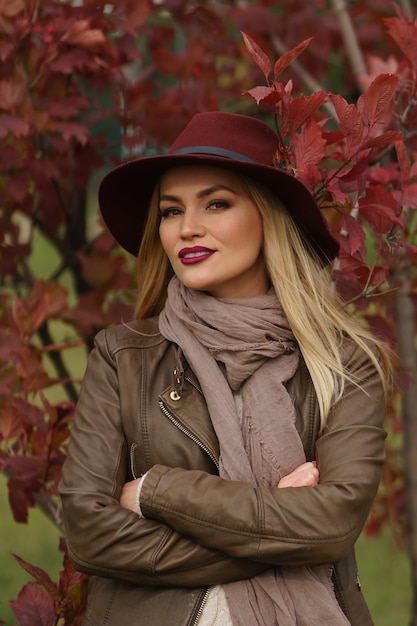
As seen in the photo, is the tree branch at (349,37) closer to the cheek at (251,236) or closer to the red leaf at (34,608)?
the cheek at (251,236)

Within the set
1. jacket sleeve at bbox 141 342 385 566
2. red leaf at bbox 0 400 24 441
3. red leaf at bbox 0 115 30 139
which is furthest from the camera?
red leaf at bbox 0 115 30 139

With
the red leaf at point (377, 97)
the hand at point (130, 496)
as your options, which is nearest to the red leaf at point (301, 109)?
the red leaf at point (377, 97)

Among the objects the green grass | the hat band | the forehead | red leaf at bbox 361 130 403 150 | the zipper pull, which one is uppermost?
the hat band

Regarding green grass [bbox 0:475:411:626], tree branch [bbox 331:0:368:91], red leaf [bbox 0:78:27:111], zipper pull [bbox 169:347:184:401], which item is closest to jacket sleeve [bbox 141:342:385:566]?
zipper pull [bbox 169:347:184:401]

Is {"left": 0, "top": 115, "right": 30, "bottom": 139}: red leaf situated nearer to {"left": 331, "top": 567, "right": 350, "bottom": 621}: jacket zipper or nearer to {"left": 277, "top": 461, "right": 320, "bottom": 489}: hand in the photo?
{"left": 277, "top": 461, "right": 320, "bottom": 489}: hand

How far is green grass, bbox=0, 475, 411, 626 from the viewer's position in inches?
184

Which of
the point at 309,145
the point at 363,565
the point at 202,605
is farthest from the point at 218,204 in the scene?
the point at 363,565

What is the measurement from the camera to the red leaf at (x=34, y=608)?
2.64m

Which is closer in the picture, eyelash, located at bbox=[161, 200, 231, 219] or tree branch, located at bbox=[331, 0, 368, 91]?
eyelash, located at bbox=[161, 200, 231, 219]

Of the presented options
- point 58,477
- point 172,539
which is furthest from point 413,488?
point 172,539

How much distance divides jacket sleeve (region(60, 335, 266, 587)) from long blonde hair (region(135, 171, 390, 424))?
0.45 meters

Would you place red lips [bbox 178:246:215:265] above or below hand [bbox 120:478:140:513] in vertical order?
above

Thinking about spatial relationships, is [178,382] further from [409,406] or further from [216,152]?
[409,406]

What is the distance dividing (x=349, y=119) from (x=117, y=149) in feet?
6.56
